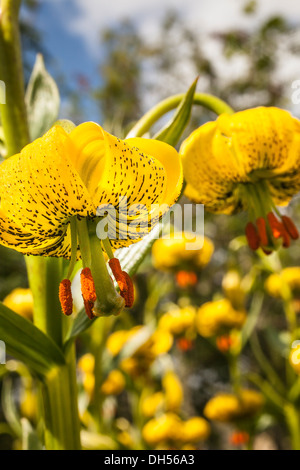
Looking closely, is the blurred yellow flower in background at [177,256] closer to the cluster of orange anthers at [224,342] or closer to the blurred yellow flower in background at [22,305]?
the cluster of orange anthers at [224,342]

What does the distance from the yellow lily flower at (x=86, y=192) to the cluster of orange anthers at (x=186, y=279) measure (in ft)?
3.27

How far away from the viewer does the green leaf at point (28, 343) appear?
448mm

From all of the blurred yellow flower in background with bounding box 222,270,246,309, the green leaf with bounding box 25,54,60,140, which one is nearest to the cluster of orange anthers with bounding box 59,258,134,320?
the green leaf with bounding box 25,54,60,140

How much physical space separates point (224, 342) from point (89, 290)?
3.61 ft

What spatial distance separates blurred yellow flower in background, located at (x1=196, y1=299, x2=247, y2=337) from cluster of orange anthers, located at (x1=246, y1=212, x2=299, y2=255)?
2.76 ft

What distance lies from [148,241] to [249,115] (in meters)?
0.19

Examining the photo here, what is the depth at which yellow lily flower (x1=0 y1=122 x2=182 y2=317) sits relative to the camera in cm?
36

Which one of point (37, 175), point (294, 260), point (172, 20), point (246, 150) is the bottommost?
point (37, 175)

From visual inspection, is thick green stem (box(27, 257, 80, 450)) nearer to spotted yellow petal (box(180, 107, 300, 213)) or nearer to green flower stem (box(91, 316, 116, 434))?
spotted yellow petal (box(180, 107, 300, 213))

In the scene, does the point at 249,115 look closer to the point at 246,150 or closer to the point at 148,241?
the point at 246,150

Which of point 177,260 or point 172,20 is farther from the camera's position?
point 172,20

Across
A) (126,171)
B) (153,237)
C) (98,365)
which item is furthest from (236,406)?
(126,171)
